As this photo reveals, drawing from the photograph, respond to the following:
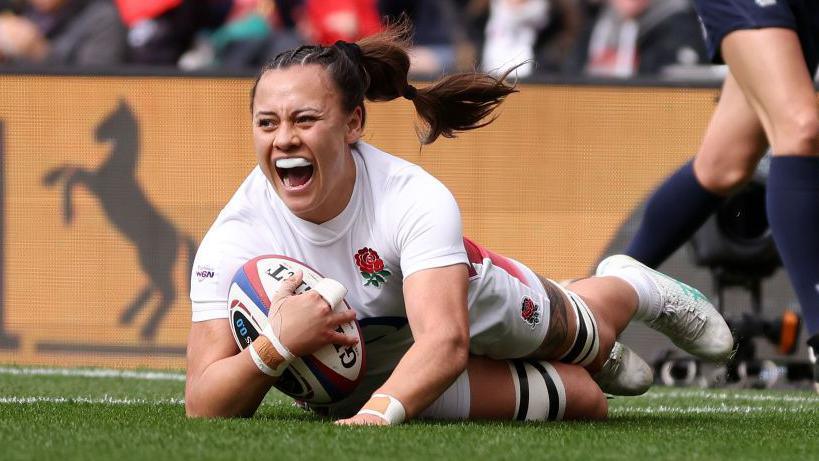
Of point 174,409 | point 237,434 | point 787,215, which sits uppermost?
point 787,215

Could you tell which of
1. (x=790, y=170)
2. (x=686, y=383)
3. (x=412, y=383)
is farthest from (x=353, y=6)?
(x=412, y=383)

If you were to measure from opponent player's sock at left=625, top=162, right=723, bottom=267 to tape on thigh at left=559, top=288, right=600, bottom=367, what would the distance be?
988 mm

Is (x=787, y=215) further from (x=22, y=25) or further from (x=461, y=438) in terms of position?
(x=22, y=25)

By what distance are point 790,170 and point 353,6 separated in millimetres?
5357

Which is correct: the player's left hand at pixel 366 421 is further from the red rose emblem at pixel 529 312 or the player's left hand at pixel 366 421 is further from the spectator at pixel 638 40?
the spectator at pixel 638 40

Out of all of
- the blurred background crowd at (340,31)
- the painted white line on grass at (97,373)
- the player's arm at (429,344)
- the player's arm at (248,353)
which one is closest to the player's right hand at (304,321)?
the player's arm at (248,353)

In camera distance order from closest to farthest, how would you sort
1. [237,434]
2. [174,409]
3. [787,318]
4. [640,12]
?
[237,434] → [174,409] → [787,318] → [640,12]

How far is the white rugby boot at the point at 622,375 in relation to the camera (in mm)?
4516

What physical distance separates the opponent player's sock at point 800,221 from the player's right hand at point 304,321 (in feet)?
4.95

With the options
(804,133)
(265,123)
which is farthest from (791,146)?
(265,123)

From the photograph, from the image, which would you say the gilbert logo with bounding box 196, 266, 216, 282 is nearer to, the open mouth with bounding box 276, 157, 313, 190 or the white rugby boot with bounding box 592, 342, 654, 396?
the open mouth with bounding box 276, 157, 313, 190

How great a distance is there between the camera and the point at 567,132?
707cm

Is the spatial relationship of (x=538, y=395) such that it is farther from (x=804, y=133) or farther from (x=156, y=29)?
(x=156, y=29)

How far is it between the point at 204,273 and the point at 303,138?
47 centimetres
